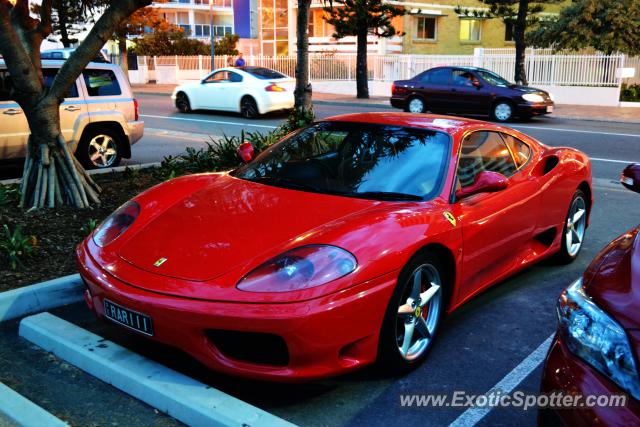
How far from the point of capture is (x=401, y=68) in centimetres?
2816

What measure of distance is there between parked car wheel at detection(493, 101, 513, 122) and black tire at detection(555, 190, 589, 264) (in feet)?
42.8

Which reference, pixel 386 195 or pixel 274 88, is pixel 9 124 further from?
pixel 274 88

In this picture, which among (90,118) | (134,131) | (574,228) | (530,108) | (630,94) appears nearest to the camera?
(574,228)

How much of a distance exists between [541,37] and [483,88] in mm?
8336

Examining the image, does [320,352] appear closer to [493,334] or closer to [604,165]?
[493,334]

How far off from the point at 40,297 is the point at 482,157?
3.26 metres

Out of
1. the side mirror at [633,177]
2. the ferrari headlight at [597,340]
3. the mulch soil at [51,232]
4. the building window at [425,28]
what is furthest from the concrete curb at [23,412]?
the building window at [425,28]

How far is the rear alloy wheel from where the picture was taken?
Result: 3.43 meters

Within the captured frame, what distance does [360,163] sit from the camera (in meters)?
4.34

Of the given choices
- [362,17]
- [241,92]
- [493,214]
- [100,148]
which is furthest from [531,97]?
[493,214]

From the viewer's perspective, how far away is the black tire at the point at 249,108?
19047 millimetres

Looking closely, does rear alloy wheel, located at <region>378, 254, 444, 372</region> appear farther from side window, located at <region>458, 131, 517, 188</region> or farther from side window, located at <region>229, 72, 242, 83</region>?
side window, located at <region>229, 72, 242, 83</region>

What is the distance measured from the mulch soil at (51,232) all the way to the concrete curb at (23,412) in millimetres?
1557

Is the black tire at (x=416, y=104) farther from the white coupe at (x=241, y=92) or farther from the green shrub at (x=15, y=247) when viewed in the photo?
the green shrub at (x=15, y=247)
